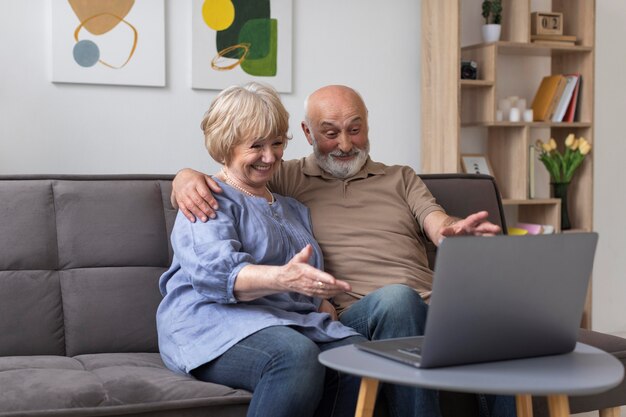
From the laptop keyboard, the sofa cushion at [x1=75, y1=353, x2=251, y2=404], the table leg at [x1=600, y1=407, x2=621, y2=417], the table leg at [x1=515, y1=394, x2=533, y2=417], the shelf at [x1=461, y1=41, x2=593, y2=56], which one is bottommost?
the table leg at [x1=600, y1=407, x2=621, y2=417]

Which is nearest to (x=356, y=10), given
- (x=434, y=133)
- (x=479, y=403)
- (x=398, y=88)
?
(x=398, y=88)

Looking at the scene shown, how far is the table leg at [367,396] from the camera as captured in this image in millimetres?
1708

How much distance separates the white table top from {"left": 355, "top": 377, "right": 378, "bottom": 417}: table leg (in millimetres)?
63

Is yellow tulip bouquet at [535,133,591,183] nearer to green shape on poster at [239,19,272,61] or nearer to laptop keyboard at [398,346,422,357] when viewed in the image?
green shape on poster at [239,19,272,61]

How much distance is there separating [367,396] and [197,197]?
0.78 m

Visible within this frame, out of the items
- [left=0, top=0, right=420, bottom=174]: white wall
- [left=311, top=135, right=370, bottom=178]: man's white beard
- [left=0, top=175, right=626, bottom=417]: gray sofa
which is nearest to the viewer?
[left=0, top=175, right=626, bottom=417]: gray sofa

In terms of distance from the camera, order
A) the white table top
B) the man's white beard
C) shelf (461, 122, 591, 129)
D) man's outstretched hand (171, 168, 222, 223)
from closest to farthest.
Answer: the white table top → man's outstretched hand (171, 168, 222, 223) → the man's white beard → shelf (461, 122, 591, 129)

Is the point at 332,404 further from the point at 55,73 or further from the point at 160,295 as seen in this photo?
the point at 55,73

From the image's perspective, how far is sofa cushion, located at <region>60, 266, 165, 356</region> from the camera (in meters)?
2.52

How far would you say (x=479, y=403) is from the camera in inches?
90.8

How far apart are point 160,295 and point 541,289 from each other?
1325 millimetres

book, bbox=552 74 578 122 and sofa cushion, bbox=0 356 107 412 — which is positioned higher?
book, bbox=552 74 578 122

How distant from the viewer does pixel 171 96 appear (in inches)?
152

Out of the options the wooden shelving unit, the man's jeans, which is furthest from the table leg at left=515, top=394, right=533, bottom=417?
the wooden shelving unit
